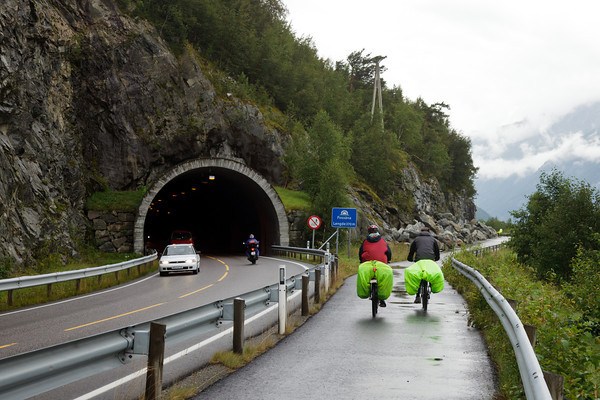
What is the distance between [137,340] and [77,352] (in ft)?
3.48

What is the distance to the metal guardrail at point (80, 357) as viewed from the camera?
13.8 feet

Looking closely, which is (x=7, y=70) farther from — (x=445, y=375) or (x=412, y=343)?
(x=445, y=375)

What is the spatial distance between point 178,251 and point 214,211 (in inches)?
1398

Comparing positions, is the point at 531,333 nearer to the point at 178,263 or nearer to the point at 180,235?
the point at 178,263

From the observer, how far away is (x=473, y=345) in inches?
392

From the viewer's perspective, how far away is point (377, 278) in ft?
42.9

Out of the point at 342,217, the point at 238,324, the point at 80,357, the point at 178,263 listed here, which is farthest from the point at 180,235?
the point at 80,357

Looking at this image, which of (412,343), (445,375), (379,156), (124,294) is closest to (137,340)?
(445,375)

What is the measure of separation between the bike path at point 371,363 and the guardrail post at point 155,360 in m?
0.60

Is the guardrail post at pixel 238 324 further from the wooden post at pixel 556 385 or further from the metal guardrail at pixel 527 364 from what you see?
the wooden post at pixel 556 385

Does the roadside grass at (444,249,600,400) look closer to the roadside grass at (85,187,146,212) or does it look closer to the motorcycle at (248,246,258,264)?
the motorcycle at (248,246,258,264)

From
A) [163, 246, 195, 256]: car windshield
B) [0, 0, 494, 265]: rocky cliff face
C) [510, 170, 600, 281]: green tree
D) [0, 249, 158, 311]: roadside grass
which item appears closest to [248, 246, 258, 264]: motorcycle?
[0, 249, 158, 311]: roadside grass

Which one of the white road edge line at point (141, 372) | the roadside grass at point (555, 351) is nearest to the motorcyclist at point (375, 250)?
the white road edge line at point (141, 372)

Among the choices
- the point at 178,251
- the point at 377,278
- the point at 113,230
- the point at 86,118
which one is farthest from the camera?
the point at 86,118
